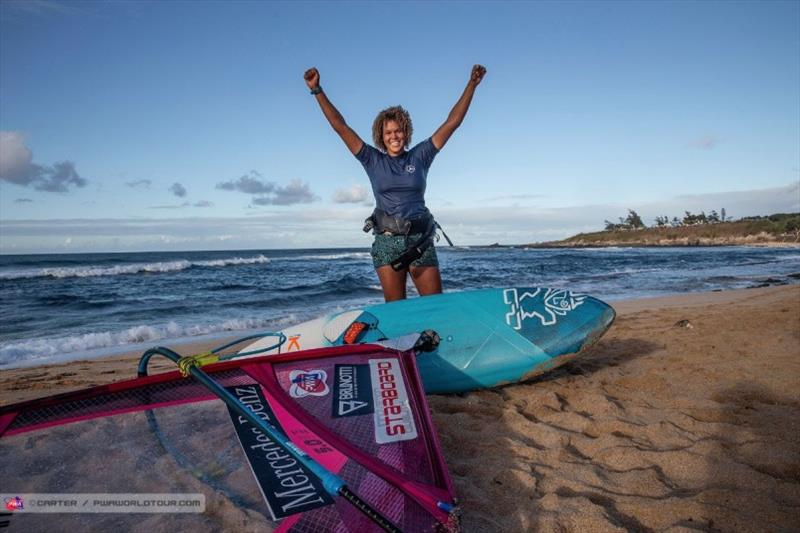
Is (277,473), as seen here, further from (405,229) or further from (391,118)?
(391,118)

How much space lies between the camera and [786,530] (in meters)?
1.91

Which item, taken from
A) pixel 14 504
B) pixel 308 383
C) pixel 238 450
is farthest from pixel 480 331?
pixel 14 504

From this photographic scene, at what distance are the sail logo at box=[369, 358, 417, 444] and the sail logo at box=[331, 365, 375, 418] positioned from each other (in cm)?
4

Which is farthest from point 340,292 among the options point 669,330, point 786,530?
point 786,530

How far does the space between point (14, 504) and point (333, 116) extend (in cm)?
307

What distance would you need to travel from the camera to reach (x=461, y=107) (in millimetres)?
3998

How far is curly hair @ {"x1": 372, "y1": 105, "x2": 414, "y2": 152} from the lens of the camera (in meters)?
4.09

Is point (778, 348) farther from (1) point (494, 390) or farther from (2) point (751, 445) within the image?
(1) point (494, 390)

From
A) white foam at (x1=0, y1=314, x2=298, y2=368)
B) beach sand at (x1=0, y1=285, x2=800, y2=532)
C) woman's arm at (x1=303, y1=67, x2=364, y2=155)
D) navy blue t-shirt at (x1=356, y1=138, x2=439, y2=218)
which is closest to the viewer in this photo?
beach sand at (x1=0, y1=285, x2=800, y2=532)

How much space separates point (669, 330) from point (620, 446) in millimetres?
3737

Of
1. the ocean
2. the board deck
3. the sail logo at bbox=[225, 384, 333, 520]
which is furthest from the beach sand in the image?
the ocean

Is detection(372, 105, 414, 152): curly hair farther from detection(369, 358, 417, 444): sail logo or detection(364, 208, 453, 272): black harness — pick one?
detection(369, 358, 417, 444): sail logo

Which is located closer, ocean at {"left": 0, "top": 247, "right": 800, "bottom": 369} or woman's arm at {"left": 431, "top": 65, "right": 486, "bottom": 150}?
woman's arm at {"left": 431, "top": 65, "right": 486, "bottom": 150}

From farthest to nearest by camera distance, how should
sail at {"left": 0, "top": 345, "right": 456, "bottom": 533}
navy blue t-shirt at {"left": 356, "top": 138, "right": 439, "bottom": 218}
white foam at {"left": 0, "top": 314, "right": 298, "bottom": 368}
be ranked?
white foam at {"left": 0, "top": 314, "right": 298, "bottom": 368}
navy blue t-shirt at {"left": 356, "top": 138, "right": 439, "bottom": 218}
sail at {"left": 0, "top": 345, "right": 456, "bottom": 533}
